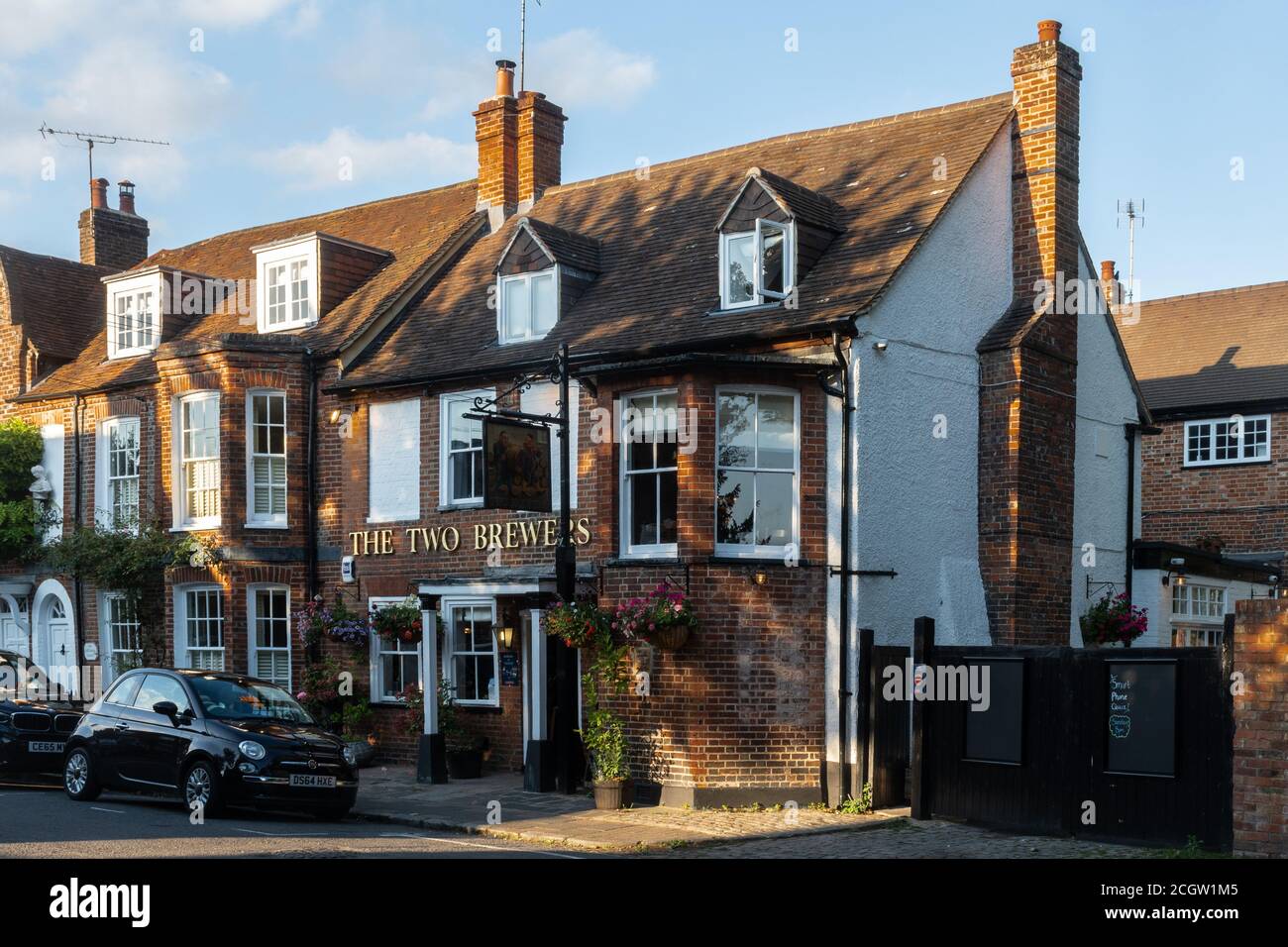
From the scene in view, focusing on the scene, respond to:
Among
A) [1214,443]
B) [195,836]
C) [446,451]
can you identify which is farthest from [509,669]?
[1214,443]

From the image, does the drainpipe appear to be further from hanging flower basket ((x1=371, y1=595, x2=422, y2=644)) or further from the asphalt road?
hanging flower basket ((x1=371, y1=595, x2=422, y2=644))

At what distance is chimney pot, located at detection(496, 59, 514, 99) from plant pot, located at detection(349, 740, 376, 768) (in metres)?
11.1

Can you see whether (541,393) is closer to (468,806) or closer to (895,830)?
(468,806)

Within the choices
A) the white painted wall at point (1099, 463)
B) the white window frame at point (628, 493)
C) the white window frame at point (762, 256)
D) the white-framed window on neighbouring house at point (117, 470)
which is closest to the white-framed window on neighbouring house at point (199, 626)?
the white-framed window on neighbouring house at point (117, 470)

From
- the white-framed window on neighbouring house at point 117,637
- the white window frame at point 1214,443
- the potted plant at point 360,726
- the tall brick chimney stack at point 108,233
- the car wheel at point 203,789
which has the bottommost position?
the potted plant at point 360,726

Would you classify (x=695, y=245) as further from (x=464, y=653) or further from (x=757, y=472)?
(x=464, y=653)

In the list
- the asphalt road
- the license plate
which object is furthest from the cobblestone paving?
the license plate

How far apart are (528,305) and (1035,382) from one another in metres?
7.20

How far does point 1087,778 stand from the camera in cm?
1382

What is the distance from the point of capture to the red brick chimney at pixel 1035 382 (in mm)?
18328

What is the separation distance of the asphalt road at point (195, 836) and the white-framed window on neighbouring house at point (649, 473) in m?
4.25

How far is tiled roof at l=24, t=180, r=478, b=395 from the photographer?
23.3 meters

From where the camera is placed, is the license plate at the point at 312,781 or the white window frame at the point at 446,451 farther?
the white window frame at the point at 446,451

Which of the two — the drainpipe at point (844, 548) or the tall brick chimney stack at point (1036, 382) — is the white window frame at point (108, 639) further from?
the tall brick chimney stack at point (1036, 382)
